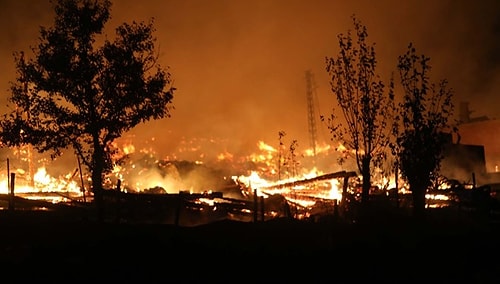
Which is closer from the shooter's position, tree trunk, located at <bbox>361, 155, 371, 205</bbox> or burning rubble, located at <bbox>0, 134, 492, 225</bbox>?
tree trunk, located at <bbox>361, 155, 371, 205</bbox>

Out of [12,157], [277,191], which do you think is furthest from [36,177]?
[277,191]

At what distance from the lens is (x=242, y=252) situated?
16.0 meters

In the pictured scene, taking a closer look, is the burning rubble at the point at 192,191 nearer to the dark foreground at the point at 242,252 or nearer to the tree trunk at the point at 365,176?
the tree trunk at the point at 365,176

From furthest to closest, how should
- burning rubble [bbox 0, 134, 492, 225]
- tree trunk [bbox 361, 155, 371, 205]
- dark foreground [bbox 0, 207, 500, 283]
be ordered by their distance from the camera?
burning rubble [bbox 0, 134, 492, 225] → tree trunk [bbox 361, 155, 371, 205] → dark foreground [bbox 0, 207, 500, 283]

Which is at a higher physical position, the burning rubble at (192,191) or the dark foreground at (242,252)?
the burning rubble at (192,191)

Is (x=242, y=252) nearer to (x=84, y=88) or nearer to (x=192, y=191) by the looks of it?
(x=84, y=88)

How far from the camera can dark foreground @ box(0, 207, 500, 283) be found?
1390 cm

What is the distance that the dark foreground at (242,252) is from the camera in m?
13.9

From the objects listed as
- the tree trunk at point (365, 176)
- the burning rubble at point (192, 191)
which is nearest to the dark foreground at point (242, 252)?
A: the tree trunk at point (365, 176)

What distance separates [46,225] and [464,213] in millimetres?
20361

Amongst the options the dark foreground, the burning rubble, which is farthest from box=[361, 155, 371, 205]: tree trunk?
the dark foreground

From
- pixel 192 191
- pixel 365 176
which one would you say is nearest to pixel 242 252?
pixel 365 176

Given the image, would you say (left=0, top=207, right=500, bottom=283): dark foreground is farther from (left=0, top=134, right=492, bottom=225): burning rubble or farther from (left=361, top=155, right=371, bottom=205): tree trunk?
(left=0, top=134, right=492, bottom=225): burning rubble

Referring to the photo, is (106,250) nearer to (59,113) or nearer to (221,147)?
(59,113)
